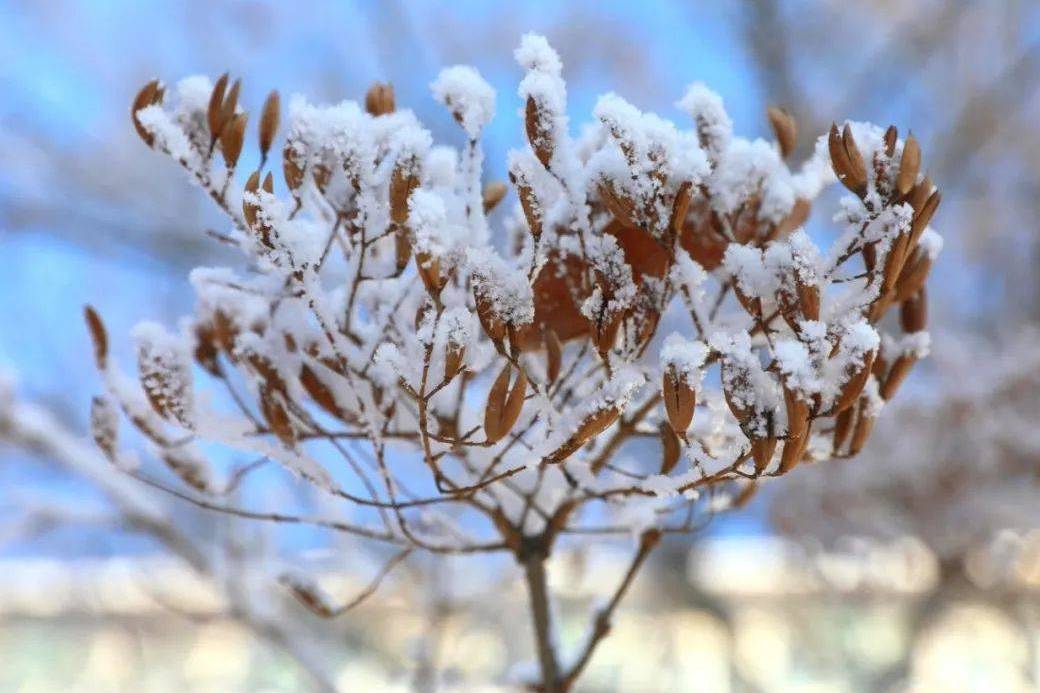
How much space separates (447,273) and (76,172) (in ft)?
11.8

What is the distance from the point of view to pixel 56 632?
5.42m

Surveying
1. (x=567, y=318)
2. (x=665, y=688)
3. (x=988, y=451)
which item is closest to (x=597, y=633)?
(x=567, y=318)

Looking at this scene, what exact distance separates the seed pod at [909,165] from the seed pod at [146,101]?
49 cm

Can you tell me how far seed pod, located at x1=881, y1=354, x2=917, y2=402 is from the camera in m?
0.68

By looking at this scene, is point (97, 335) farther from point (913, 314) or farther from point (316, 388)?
point (913, 314)

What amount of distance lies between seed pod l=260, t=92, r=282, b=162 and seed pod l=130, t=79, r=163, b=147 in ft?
0.24

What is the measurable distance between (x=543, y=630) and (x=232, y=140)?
456 millimetres

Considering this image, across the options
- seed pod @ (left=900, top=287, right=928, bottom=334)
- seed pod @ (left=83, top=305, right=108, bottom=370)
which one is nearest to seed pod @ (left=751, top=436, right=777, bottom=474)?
seed pod @ (left=900, top=287, right=928, bottom=334)

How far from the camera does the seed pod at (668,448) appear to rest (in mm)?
669

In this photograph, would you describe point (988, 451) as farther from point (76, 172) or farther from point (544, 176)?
point (76, 172)

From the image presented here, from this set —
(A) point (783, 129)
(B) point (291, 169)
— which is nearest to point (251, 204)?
(B) point (291, 169)

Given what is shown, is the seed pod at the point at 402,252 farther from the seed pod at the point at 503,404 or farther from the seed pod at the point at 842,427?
the seed pod at the point at 842,427

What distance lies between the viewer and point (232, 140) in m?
0.60

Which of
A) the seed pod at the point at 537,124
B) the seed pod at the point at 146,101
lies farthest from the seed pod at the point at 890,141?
the seed pod at the point at 146,101
